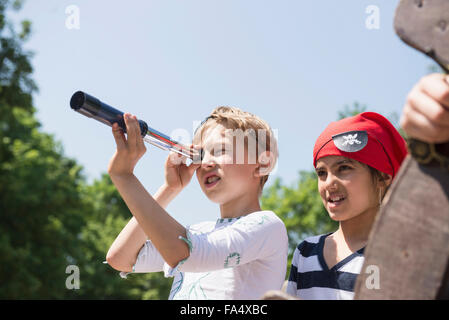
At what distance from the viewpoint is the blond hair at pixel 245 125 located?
2768 mm

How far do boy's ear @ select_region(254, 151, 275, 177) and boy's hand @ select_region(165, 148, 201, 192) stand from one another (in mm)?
367

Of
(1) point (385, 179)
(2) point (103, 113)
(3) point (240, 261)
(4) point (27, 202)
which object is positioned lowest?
(3) point (240, 261)

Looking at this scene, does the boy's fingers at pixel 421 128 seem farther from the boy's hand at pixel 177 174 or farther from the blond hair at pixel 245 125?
the boy's hand at pixel 177 174

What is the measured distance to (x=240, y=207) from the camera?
265cm

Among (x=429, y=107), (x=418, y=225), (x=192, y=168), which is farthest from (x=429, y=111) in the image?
(x=192, y=168)

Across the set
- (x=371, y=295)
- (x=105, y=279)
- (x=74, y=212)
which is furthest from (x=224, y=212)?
(x=105, y=279)

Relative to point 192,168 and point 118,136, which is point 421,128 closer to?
point 118,136

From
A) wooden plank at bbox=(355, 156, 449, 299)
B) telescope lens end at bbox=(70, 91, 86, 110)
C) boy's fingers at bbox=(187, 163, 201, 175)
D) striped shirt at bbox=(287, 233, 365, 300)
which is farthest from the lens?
boy's fingers at bbox=(187, 163, 201, 175)

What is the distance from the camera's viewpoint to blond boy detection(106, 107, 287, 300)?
198 centimetres

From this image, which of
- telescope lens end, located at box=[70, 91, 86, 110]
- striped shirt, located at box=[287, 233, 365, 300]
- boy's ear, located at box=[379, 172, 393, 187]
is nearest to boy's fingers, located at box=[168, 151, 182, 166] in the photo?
telescope lens end, located at box=[70, 91, 86, 110]

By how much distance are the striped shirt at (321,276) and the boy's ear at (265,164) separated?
56 centimetres

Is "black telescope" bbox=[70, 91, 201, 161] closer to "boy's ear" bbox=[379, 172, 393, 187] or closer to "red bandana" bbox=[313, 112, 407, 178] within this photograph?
"red bandana" bbox=[313, 112, 407, 178]

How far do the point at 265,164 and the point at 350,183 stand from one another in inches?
19.8

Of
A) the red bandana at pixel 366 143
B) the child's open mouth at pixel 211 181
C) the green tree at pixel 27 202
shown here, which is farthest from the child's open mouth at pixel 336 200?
the green tree at pixel 27 202
